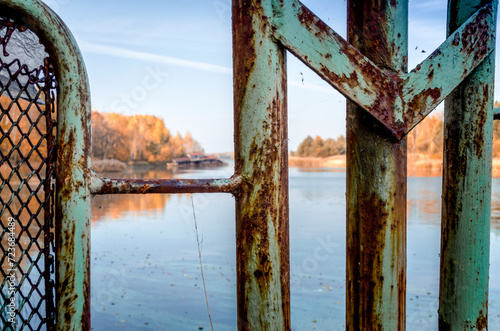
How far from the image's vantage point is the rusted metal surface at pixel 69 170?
1.56m

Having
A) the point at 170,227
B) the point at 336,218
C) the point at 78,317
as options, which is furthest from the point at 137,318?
the point at 336,218

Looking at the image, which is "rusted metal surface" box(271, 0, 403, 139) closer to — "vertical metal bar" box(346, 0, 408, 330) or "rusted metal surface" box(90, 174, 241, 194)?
A: "vertical metal bar" box(346, 0, 408, 330)

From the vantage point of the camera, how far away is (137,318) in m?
6.44

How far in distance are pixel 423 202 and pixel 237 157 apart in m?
21.4

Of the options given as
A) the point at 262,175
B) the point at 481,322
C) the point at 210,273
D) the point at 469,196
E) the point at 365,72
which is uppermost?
the point at 365,72

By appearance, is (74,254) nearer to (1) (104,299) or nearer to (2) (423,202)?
(1) (104,299)

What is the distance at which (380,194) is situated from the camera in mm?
1814

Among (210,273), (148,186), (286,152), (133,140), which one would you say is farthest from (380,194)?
(133,140)

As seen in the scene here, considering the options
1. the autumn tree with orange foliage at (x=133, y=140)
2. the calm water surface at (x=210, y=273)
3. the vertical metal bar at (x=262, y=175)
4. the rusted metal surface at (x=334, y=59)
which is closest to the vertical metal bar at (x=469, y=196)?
the rusted metal surface at (x=334, y=59)

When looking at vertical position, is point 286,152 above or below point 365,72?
below

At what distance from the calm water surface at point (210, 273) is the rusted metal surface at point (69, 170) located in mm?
696

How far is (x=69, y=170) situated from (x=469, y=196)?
5.91 feet

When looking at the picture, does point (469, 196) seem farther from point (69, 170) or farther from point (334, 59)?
point (69, 170)

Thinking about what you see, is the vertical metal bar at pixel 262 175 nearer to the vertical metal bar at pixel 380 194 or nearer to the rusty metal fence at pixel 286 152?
the rusty metal fence at pixel 286 152
